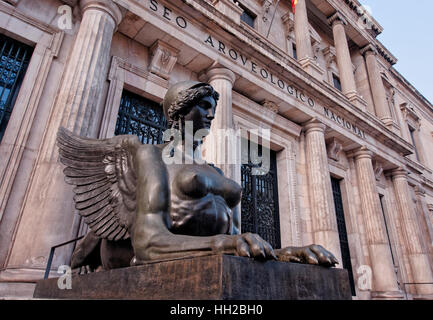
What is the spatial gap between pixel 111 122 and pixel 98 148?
3.90 m

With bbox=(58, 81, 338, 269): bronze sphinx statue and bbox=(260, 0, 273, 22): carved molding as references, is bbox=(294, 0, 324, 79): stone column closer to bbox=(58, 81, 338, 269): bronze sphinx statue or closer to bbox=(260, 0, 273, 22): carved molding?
bbox=(260, 0, 273, 22): carved molding

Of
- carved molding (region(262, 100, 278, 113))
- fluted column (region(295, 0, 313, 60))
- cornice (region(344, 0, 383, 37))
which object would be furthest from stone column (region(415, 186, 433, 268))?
carved molding (region(262, 100, 278, 113))

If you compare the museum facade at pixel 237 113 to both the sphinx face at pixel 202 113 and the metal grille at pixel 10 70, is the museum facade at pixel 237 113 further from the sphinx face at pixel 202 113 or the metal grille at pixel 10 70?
the sphinx face at pixel 202 113

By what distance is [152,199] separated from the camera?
1701mm

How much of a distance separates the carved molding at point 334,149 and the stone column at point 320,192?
4.55ft

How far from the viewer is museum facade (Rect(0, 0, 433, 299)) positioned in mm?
4391

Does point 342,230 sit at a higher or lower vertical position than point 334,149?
lower

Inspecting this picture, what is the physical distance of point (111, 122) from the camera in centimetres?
582

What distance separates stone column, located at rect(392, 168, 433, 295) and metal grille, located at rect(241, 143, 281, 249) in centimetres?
730

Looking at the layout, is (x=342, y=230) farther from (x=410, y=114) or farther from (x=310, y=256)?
(x=410, y=114)

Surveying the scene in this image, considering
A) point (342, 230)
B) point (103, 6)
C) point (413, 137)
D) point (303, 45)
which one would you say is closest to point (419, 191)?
point (413, 137)

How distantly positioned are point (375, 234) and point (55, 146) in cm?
1059
